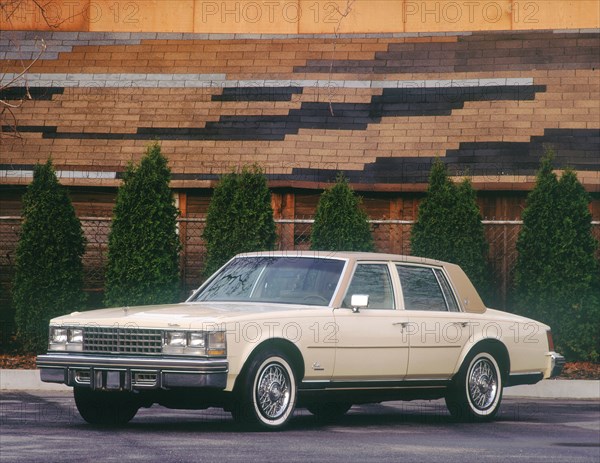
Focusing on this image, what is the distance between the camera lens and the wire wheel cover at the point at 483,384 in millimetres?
12531

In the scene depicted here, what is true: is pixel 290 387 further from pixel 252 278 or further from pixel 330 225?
pixel 330 225

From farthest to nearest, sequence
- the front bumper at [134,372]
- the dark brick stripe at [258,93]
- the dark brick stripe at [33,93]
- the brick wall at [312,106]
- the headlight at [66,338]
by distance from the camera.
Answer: the dark brick stripe at [33,93], the dark brick stripe at [258,93], the brick wall at [312,106], the headlight at [66,338], the front bumper at [134,372]

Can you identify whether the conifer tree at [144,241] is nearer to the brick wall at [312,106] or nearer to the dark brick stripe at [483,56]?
the brick wall at [312,106]

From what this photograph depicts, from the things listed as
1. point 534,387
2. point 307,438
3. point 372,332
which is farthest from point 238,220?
point 307,438

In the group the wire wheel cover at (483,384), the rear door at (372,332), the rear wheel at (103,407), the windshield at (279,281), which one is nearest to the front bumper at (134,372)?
the rear wheel at (103,407)

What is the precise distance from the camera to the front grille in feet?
34.8

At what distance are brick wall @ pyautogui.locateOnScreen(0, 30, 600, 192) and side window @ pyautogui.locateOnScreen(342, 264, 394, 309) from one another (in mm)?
9816

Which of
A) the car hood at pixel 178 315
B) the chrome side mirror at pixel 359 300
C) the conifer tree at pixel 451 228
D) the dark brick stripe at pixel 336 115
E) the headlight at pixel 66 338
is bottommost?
the headlight at pixel 66 338

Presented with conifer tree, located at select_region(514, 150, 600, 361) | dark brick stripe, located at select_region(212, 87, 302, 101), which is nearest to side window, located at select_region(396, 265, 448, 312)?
conifer tree, located at select_region(514, 150, 600, 361)

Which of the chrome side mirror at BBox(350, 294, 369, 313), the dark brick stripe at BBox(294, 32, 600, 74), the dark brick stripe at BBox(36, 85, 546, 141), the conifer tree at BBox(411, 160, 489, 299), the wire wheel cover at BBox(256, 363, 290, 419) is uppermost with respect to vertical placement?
the dark brick stripe at BBox(294, 32, 600, 74)

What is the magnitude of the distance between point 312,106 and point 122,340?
45.7ft

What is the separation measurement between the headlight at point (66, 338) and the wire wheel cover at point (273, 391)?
1.64 metres

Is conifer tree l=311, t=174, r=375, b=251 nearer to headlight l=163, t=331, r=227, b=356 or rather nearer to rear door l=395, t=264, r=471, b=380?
rear door l=395, t=264, r=471, b=380

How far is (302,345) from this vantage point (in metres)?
11.0
